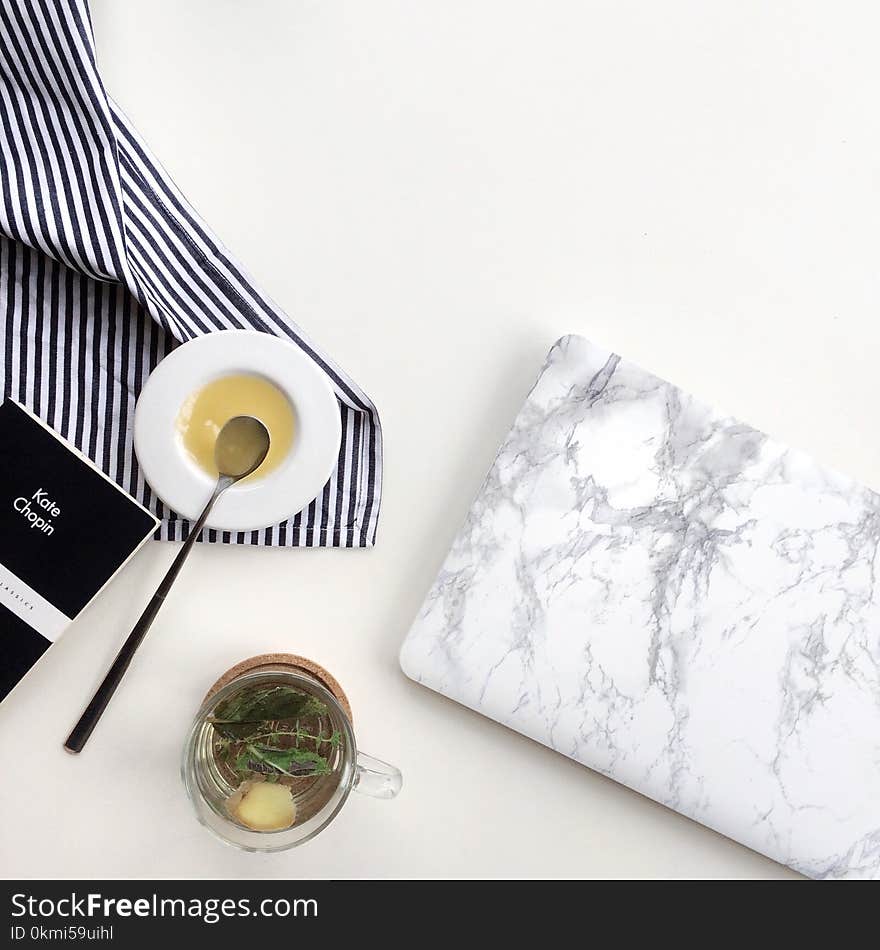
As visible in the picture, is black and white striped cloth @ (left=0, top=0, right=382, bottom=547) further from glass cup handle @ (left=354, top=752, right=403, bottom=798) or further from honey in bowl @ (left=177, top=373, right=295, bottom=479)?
glass cup handle @ (left=354, top=752, right=403, bottom=798)

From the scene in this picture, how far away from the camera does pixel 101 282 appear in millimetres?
774

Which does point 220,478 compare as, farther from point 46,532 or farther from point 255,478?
point 46,532

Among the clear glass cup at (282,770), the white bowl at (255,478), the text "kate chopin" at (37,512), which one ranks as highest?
the white bowl at (255,478)

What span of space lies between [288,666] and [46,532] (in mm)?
236

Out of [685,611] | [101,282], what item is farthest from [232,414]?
[685,611]

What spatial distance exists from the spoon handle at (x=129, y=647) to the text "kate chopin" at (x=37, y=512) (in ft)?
0.35

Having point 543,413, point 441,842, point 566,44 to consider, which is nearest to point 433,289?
point 543,413

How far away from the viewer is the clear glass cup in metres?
0.69

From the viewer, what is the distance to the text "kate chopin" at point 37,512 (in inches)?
29.2

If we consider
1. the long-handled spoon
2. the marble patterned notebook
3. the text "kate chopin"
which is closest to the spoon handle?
the long-handled spoon

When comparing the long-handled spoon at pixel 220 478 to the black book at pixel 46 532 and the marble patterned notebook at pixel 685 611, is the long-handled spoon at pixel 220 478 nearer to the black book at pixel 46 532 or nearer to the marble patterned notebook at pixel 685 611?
the black book at pixel 46 532

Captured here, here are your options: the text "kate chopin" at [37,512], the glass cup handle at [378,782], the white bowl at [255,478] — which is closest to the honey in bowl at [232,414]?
the white bowl at [255,478]

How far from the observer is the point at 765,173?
0.80 meters

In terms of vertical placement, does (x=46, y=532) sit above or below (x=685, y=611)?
below
